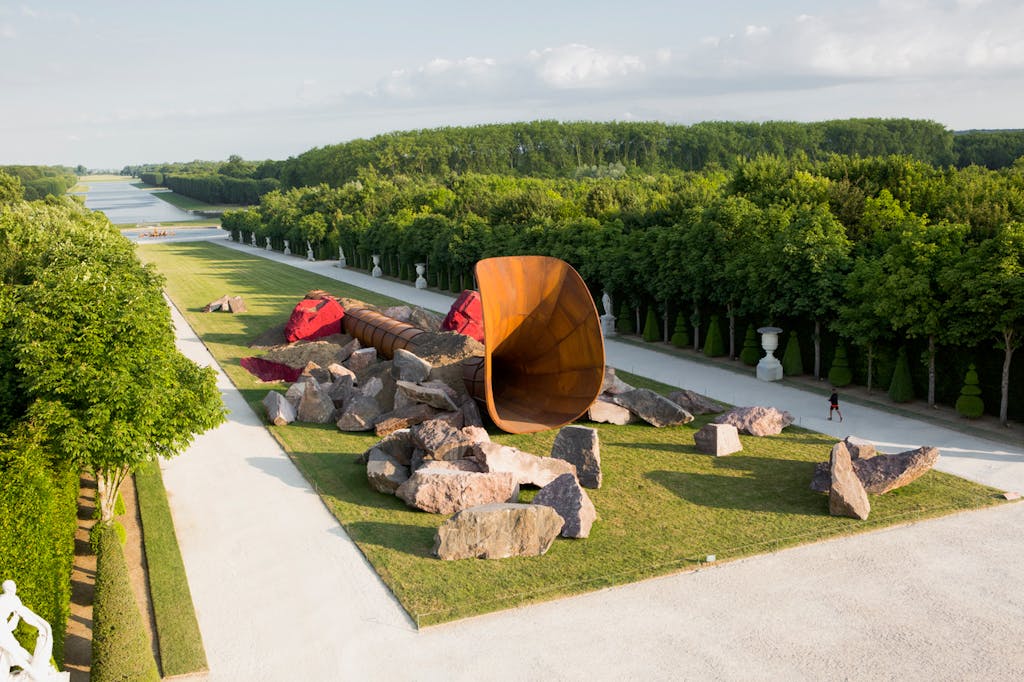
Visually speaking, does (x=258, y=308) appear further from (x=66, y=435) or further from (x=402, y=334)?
(x=66, y=435)

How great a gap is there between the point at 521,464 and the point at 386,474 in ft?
11.0

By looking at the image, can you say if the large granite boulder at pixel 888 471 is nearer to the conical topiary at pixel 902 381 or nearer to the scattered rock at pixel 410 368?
the conical topiary at pixel 902 381

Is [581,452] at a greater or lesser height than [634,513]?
greater

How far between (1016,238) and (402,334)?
69.0ft

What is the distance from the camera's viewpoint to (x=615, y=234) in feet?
141


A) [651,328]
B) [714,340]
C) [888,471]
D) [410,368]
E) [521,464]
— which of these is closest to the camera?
[888,471]

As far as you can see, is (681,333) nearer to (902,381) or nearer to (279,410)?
(902,381)

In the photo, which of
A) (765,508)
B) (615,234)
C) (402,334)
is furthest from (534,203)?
(765,508)

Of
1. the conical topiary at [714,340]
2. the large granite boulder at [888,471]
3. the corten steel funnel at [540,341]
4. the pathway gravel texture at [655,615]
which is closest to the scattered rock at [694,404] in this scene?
the corten steel funnel at [540,341]

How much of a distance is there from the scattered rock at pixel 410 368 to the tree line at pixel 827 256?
13509mm

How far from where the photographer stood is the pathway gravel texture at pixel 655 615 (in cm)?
1325

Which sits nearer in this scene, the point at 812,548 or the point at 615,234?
the point at 812,548

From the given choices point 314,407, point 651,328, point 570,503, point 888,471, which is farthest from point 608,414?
point 651,328

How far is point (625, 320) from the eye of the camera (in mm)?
42875
